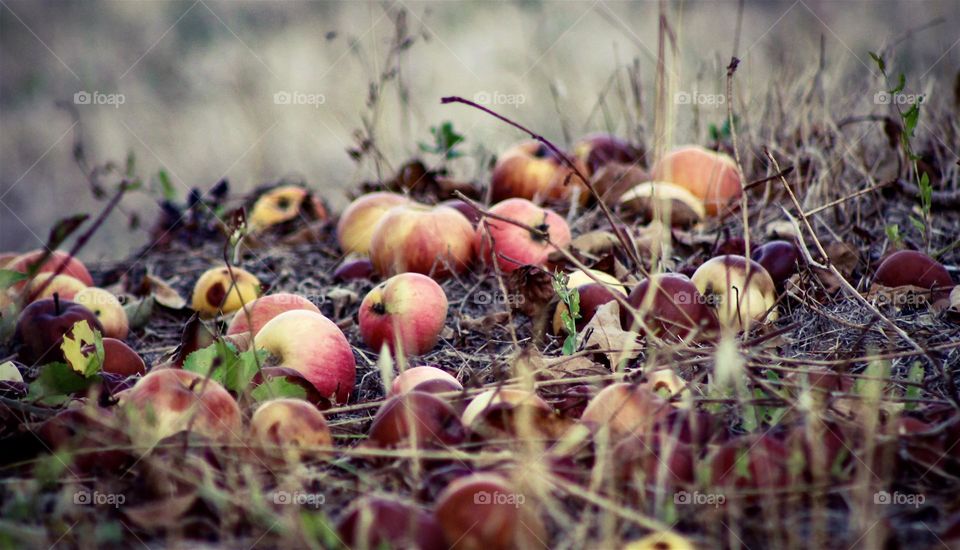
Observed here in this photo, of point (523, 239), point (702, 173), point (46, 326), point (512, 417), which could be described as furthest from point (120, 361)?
point (702, 173)

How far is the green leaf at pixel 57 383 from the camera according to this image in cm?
153

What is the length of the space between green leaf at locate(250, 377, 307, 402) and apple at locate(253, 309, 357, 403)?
175mm

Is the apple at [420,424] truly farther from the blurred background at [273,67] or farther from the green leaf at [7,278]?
the blurred background at [273,67]

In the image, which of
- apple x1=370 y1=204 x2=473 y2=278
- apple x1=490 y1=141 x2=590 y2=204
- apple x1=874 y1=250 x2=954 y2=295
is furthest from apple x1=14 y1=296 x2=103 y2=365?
apple x1=874 y1=250 x2=954 y2=295

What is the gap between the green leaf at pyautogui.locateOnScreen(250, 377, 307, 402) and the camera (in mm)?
1572

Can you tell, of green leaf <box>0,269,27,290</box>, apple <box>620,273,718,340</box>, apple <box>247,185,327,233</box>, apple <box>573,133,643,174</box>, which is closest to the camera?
green leaf <box>0,269,27,290</box>

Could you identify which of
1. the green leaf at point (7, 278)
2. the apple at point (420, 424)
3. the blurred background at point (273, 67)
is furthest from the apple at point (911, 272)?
the blurred background at point (273, 67)

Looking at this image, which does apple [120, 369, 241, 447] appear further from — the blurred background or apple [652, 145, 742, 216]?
the blurred background

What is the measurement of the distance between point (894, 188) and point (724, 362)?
6.80 ft

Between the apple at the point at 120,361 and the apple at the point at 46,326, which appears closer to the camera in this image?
the apple at the point at 120,361

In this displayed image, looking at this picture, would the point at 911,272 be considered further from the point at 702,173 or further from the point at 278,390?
the point at 278,390

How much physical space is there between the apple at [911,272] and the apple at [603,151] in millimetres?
1435

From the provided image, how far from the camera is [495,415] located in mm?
1352

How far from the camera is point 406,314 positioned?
206 centimetres
